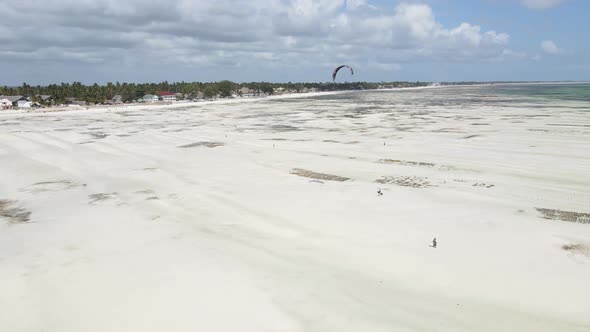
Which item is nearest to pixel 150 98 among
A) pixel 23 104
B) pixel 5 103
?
pixel 23 104

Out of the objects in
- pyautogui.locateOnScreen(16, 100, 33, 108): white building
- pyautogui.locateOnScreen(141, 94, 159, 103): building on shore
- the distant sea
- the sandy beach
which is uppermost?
pyautogui.locateOnScreen(141, 94, 159, 103): building on shore

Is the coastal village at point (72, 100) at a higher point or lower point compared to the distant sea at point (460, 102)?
higher

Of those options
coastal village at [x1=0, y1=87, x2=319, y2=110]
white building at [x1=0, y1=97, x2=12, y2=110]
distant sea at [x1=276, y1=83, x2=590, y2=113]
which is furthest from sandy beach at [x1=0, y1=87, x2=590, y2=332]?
coastal village at [x1=0, y1=87, x2=319, y2=110]

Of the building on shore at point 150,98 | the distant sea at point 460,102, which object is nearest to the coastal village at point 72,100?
the building on shore at point 150,98

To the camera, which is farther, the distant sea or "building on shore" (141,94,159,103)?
"building on shore" (141,94,159,103)

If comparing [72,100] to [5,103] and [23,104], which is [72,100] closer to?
[23,104]

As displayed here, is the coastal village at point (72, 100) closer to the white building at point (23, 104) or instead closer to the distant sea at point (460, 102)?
the white building at point (23, 104)

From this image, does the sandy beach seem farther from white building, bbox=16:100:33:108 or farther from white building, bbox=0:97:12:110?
white building, bbox=16:100:33:108

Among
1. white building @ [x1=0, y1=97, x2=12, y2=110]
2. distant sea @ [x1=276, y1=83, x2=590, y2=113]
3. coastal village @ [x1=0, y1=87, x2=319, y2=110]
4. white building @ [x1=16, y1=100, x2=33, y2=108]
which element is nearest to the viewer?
distant sea @ [x1=276, y1=83, x2=590, y2=113]

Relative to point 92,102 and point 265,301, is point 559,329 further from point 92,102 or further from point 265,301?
point 92,102
